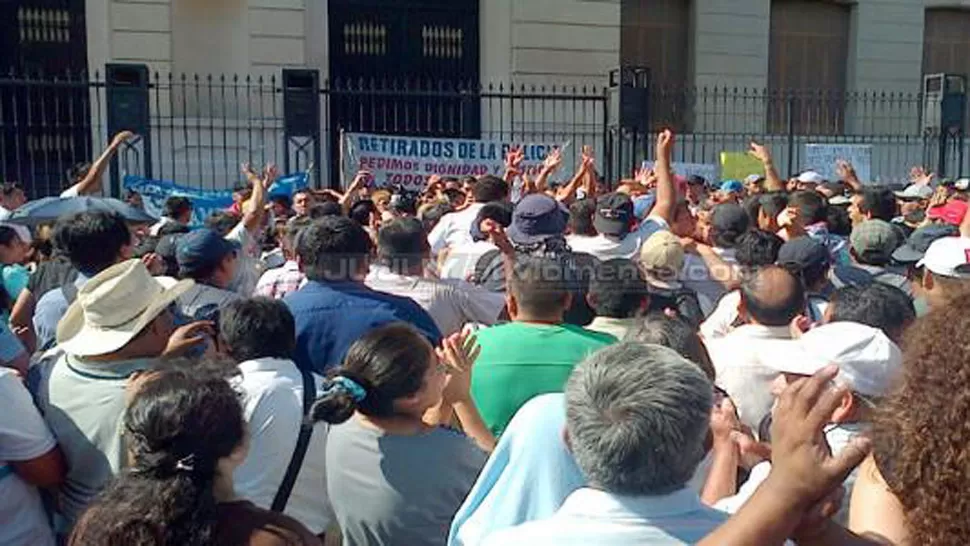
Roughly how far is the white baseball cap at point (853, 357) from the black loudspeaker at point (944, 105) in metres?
15.4

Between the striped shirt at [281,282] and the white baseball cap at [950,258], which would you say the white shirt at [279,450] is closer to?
the striped shirt at [281,282]

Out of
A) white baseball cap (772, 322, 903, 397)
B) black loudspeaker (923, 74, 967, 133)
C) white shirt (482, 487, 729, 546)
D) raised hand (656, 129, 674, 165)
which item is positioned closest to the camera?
white shirt (482, 487, 729, 546)

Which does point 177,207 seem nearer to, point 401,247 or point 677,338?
point 401,247

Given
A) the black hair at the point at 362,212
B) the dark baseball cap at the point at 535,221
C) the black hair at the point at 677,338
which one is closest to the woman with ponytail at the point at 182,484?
the black hair at the point at 677,338

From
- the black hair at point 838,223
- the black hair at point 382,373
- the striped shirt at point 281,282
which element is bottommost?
the striped shirt at point 281,282

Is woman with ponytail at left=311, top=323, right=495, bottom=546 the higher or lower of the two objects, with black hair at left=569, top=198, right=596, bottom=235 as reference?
lower

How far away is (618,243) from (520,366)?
8.81 feet

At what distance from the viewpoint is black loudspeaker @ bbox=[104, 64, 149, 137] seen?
42.7ft

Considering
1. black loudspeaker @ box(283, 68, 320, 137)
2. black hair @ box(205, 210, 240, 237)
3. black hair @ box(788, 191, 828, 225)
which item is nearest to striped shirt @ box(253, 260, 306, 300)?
black hair @ box(205, 210, 240, 237)

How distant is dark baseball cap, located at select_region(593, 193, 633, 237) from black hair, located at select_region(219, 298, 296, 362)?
2.89 meters

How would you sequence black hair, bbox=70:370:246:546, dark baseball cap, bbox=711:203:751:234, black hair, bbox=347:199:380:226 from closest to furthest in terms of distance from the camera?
1. black hair, bbox=70:370:246:546
2. dark baseball cap, bbox=711:203:751:234
3. black hair, bbox=347:199:380:226

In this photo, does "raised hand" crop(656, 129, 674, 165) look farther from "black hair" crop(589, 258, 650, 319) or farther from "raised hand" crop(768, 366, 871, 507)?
"raised hand" crop(768, 366, 871, 507)

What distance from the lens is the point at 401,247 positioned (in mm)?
5137

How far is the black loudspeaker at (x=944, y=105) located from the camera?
1708 cm
